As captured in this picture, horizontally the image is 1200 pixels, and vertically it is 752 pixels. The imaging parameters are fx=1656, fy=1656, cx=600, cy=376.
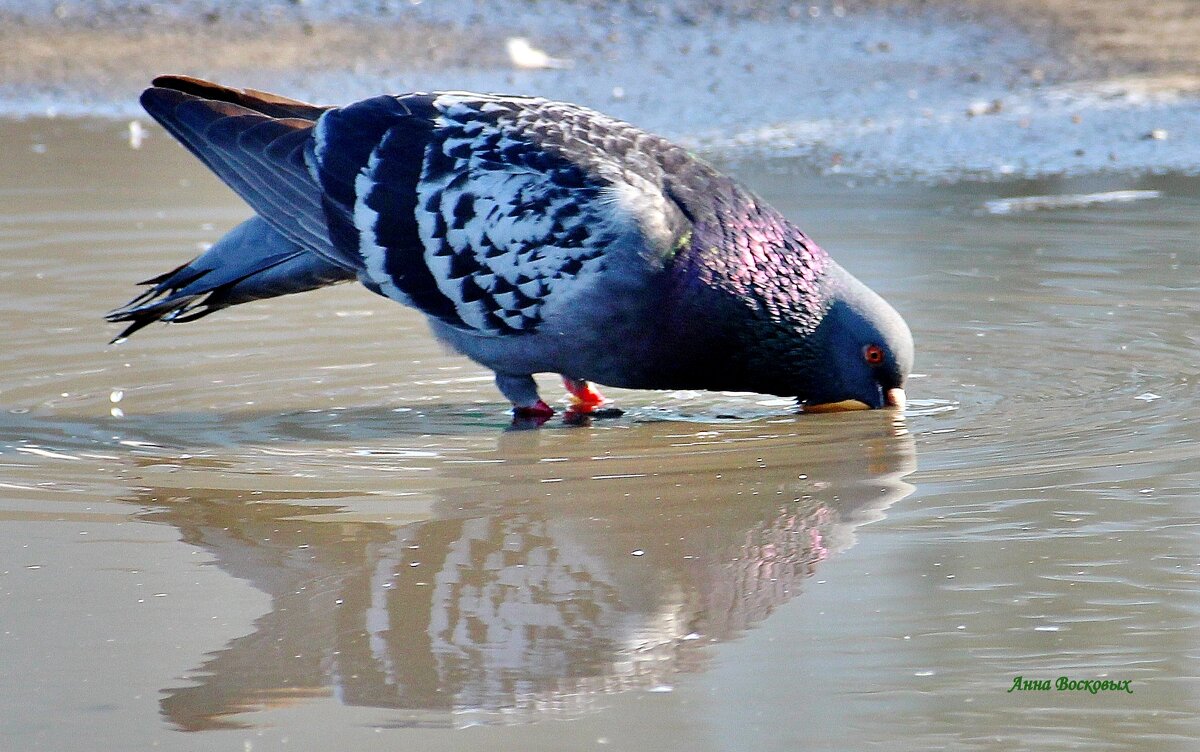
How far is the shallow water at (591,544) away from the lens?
245 cm

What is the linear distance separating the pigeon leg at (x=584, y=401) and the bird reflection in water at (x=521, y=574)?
56cm

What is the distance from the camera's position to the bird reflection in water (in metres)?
2.54

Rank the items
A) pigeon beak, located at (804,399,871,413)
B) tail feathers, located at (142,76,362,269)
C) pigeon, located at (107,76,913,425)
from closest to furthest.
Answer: pigeon, located at (107,76,913,425), pigeon beak, located at (804,399,871,413), tail feathers, located at (142,76,362,269)

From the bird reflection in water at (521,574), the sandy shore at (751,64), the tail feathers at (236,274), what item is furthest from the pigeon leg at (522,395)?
the sandy shore at (751,64)

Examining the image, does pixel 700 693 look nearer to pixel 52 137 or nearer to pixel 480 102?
pixel 480 102

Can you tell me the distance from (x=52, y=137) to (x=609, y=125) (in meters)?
5.75

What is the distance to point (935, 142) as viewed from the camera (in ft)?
28.7

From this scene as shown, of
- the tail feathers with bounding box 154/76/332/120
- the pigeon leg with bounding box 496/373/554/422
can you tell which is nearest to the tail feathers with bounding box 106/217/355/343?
the tail feathers with bounding box 154/76/332/120

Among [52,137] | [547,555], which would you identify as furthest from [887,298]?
[52,137]

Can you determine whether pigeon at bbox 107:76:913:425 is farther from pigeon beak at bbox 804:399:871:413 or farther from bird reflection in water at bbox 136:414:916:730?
bird reflection in water at bbox 136:414:916:730

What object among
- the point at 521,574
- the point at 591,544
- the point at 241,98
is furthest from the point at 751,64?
the point at 521,574

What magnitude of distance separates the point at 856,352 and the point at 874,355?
5cm

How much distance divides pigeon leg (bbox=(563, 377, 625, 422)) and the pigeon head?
57 centimetres

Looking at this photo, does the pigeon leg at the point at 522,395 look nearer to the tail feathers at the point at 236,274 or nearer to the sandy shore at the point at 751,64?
the tail feathers at the point at 236,274
